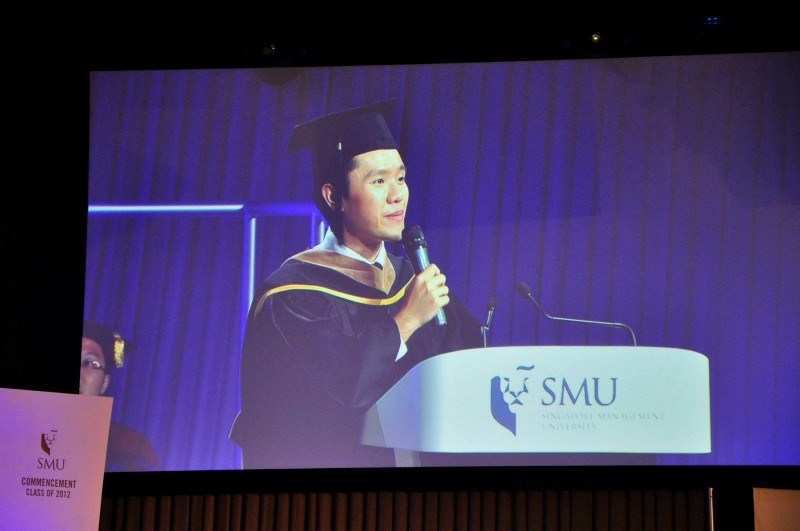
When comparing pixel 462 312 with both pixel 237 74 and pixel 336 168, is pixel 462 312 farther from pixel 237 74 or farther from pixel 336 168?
pixel 237 74

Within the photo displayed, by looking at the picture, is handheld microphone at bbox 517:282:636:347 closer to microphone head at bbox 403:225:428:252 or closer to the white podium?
the white podium

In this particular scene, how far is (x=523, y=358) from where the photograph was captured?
402cm

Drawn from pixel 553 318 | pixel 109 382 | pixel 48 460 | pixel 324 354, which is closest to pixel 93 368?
pixel 109 382

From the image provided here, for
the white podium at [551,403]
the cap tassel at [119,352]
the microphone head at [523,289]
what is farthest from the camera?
the cap tassel at [119,352]

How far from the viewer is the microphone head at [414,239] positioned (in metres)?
4.12

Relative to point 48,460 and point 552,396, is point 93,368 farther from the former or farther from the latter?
point 552,396

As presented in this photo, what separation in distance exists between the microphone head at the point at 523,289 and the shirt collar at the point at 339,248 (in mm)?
596

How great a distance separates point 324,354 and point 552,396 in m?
0.99

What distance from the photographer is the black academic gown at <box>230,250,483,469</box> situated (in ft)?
13.2

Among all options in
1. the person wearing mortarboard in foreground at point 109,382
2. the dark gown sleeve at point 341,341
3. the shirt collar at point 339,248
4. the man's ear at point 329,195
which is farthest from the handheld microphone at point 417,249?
the person wearing mortarboard in foreground at point 109,382

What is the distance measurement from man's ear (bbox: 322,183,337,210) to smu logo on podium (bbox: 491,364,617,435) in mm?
1081

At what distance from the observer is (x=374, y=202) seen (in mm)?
4160

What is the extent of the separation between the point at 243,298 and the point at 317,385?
515 mm

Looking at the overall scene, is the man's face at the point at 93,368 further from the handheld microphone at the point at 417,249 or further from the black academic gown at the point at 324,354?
the handheld microphone at the point at 417,249
